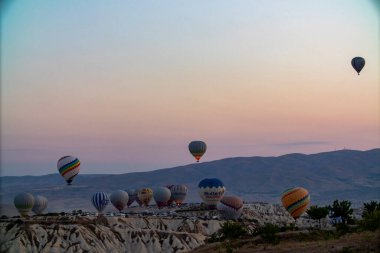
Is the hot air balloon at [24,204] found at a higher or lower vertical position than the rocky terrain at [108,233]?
higher

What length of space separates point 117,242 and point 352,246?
68480 millimetres

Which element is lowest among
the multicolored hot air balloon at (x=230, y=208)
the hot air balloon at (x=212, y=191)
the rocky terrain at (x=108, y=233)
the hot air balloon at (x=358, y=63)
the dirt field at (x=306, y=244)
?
the dirt field at (x=306, y=244)

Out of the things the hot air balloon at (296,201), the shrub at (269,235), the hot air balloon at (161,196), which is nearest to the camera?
the shrub at (269,235)

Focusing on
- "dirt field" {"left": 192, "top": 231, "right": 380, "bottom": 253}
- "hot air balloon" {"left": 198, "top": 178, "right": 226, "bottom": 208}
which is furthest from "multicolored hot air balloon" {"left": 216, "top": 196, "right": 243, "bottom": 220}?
"dirt field" {"left": 192, "top": 231, "right": 380, "bottom": 253}

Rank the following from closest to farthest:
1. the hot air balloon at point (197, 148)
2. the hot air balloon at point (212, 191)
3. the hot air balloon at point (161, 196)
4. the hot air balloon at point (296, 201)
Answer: the hot air balloon at point (296, 201), the hot air balloon at point (212, 191), the hot air balloon at point (197, 148), the hot air balloon at point (161, 196)

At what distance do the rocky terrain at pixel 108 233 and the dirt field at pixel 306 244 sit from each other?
42.8 m

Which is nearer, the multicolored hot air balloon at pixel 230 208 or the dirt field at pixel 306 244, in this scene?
the dirt field at pixel 306 244

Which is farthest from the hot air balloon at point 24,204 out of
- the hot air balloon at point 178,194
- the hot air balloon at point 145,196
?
the hot air balloon at point 178,194

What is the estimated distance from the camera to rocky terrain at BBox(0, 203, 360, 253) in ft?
322

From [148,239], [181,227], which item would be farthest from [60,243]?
[181,227]

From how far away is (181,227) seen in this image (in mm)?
113500

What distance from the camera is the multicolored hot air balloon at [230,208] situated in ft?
396

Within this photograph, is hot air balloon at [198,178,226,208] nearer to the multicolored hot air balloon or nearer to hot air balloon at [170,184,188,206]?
the multicolored hot air balloon

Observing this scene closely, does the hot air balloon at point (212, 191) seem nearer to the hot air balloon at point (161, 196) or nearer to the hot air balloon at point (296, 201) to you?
the hot air balloon at point (161, 196)
